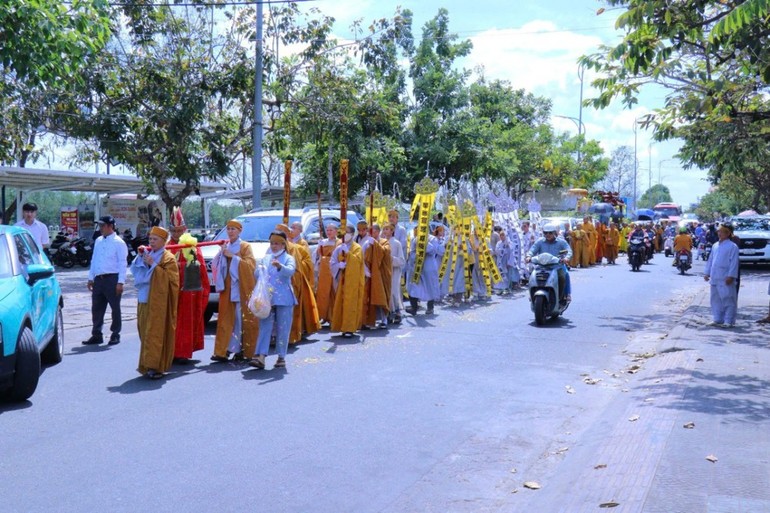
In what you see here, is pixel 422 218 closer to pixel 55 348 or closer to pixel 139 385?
pixel 55 348

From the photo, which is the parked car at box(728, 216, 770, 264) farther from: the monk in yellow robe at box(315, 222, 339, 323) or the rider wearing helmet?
the monk in yellow robe at box(315, 222, 339, 323)

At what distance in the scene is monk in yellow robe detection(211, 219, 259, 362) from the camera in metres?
9.93

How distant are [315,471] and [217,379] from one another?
11.6ft

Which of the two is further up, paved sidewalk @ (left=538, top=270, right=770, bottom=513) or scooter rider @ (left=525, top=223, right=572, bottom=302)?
scooter rider @ (left=525, top=223, right=572, bottom=302)

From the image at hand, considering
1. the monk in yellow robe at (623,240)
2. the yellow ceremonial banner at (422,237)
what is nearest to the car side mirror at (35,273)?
the yellow ceremonial banner at (422,237)

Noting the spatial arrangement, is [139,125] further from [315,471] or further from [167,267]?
[315,471]

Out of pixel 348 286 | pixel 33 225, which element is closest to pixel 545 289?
pixel 348 286

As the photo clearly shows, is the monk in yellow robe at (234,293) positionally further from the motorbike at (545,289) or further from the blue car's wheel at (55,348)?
the motorbike at (545,289)

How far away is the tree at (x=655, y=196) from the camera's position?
443 ft

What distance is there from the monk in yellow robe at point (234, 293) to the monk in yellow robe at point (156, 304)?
83cm

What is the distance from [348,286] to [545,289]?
3.68 m

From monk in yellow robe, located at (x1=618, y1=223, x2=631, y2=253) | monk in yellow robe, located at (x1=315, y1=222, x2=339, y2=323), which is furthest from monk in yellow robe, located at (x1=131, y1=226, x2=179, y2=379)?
monk in yellow robe, located at (x1=618, y1=223, x2=631, y2=253)

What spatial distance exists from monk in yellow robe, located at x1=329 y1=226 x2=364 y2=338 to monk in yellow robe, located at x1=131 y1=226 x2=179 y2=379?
3.52 metres

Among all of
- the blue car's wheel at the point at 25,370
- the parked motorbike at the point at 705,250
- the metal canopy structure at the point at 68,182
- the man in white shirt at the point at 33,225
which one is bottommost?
the parked motorbike at the point at 705,250
